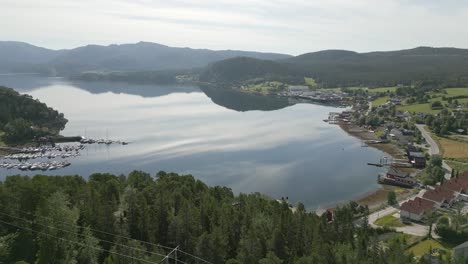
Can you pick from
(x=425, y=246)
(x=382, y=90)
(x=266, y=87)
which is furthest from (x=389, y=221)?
(x=266, y=87)

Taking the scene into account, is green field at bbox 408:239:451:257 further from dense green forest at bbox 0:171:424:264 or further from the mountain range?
the mountain range

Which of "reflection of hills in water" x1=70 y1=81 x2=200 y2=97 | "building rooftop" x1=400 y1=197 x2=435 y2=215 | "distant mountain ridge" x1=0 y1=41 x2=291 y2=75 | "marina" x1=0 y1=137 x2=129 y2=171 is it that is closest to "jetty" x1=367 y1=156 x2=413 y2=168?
"building rooftop" x1=400 y1=197 x2=435 y2=215

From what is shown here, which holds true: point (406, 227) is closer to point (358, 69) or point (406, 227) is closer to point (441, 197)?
point (441, 197)

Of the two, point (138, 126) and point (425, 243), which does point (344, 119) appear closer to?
point (138, 126)

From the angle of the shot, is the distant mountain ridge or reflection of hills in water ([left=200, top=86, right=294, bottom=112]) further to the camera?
the distant mountain ridge

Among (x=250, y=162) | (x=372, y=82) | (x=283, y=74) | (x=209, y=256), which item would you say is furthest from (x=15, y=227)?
(x=283, y=74)

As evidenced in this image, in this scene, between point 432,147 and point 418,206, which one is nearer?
point 418,206

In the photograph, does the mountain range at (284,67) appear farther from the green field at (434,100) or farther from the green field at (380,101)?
the green field at (380,101)

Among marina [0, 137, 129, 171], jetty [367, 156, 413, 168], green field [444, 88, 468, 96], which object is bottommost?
marina [0, 137, 129, 171]
